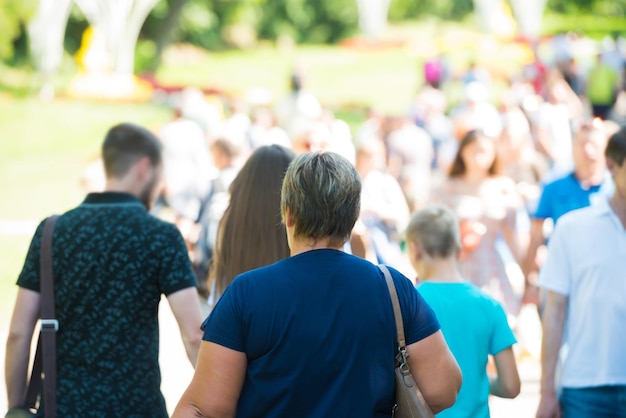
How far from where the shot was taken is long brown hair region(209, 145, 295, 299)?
3951mm

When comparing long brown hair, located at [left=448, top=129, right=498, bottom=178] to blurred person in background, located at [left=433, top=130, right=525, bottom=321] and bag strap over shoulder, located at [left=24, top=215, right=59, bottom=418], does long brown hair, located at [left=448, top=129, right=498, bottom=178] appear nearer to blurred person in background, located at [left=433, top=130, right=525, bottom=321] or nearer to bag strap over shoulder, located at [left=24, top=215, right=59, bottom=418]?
blurred person in background, located at [left=433, top=130, right=525, bottom=321]

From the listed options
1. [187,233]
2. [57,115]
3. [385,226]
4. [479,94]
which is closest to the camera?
[385,226]

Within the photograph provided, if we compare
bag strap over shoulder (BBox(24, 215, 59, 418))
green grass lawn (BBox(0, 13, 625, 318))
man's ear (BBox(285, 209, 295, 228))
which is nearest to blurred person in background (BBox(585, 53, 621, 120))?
green grass lawn (BBox(0, 13, 625, 318))

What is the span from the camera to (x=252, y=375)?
269 cm

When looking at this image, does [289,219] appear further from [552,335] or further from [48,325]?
[552,335]

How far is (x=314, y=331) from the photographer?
2672 mm

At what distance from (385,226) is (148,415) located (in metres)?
4.58

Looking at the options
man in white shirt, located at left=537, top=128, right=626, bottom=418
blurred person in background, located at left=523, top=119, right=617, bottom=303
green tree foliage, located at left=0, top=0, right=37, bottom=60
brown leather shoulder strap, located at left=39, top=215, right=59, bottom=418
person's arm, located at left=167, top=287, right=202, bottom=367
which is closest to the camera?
brown leather shoulder strap, located at left=39, top=215, right=59, bottom=418

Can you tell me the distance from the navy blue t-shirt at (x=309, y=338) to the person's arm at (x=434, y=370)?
3.3 inches

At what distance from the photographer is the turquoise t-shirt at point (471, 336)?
3.93 meters

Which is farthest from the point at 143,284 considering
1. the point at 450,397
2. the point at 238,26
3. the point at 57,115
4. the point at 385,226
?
the point at 238,26

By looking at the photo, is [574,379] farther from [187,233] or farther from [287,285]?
[187,233]

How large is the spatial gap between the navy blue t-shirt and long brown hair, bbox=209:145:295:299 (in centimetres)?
120

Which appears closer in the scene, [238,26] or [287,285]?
[287,285]
